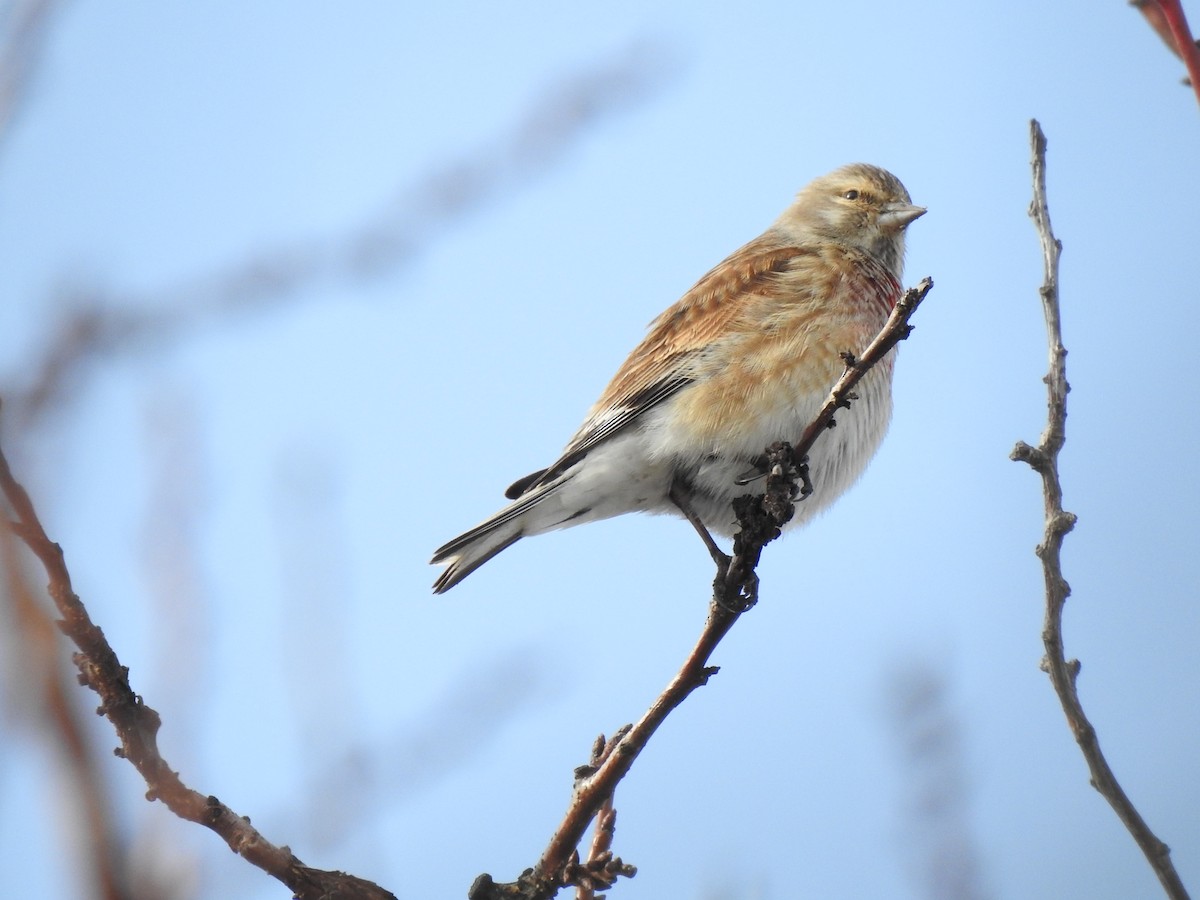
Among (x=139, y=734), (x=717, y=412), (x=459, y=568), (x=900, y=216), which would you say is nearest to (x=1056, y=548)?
(x=139, y=734)

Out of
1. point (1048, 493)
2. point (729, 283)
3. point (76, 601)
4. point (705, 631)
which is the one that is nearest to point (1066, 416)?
point (1048, 493)

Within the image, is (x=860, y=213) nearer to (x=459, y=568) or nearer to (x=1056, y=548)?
(x=459, y=568)

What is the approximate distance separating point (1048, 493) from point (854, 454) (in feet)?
10.1

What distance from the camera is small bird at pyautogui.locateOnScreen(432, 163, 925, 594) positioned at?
5875 mm

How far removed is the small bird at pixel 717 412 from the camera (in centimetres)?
588

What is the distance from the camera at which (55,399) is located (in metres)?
1.86

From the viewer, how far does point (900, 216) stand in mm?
7453

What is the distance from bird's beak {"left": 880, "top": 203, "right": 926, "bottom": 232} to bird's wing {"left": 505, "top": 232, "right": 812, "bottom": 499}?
0.74 meters

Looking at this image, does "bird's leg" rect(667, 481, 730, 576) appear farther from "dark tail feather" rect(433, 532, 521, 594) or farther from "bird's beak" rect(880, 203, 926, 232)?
"bird's beak" rect(880, 203, 926, 232)

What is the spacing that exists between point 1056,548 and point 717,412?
2927 millimetres

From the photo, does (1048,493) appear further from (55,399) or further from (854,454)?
(854,454)

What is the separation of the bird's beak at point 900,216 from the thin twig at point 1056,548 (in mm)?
4005

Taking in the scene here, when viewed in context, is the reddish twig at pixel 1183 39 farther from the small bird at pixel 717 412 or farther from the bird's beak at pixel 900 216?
the bird's beak at pixel 900 216

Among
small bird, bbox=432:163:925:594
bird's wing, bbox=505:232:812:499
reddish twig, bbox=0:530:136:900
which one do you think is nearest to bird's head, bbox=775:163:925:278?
bird's wing, bbox=505:232:812:499
